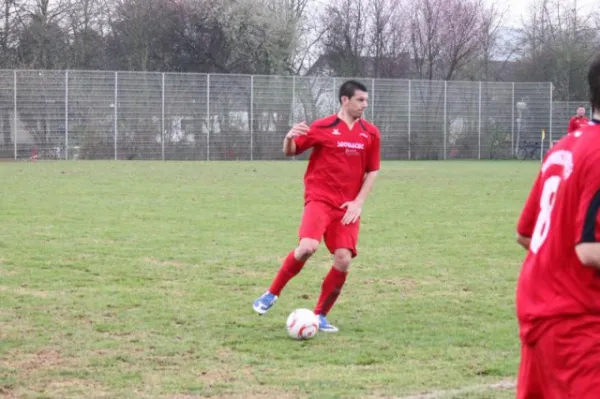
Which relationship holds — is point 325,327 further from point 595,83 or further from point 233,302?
point 595,83

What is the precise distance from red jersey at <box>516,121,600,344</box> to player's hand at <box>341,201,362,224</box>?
3.86 metres

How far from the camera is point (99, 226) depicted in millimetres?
13094

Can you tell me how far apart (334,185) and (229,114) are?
96.0ft

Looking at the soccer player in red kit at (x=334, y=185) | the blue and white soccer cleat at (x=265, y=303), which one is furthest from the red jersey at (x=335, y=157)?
the blue and white soccer cleat at (x=265, y=303)

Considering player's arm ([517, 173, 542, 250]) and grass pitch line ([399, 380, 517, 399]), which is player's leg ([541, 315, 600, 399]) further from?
grass pitch line ([399, 380, 517, 399])

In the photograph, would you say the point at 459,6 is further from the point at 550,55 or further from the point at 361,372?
the point at 361,372

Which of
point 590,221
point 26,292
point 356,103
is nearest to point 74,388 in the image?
point 356,103

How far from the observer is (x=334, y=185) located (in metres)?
7.27

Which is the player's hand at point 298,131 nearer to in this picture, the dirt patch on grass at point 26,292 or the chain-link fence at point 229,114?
the dirt patch on grass at point 26,292

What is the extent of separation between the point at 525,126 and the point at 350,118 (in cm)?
3415

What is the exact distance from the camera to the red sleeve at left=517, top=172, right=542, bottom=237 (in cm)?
335

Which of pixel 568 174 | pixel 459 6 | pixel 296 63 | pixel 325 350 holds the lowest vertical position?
pixel 325 350

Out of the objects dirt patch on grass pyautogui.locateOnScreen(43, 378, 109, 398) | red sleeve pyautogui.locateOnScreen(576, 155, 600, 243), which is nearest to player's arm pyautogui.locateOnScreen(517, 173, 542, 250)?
red sleeve pyautogui.locateOnScreen(576, 155, 600, 243)

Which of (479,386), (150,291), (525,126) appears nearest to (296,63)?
(525,126)
